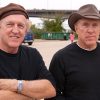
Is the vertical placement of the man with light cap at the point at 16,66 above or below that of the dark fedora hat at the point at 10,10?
below

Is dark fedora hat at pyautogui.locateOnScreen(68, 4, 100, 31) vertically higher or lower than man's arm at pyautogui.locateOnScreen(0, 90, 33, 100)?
higher

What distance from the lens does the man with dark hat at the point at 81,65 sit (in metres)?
3.96

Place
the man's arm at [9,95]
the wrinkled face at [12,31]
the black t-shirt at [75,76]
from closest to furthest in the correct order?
1. the man's arm at [9,95]
2. the wrinkled face at [12,31]
3. the black t-shirt at [75,76]

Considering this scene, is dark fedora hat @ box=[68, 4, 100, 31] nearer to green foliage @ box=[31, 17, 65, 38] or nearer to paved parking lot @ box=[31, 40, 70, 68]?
paved parking lot @ box=[31, 40, 70, 68]

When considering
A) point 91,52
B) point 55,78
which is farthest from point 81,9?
point 55,78

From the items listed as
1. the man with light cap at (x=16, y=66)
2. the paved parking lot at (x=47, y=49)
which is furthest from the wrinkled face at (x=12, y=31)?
the paved parking lot at (x=47, y=49)

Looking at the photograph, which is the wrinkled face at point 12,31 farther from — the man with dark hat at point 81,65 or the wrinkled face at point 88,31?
the wrinkled face at point 88,31

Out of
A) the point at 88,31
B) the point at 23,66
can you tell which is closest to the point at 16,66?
the point at 23,66

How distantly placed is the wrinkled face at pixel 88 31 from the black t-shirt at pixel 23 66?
551mm

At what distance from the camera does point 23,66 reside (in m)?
3.69

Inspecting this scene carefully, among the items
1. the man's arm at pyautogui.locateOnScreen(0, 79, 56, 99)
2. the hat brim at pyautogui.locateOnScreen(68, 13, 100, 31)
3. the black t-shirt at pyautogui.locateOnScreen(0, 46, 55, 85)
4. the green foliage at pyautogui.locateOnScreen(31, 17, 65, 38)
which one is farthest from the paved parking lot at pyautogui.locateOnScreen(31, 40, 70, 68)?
the green foliage at pyautogui.locateOnScreen(31, 17, 65, 38)

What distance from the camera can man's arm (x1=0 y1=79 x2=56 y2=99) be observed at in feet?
11.5

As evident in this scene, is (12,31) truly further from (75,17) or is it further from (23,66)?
(75,17)

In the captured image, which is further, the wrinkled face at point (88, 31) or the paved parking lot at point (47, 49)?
the paved parking lot at point (47, 49)
